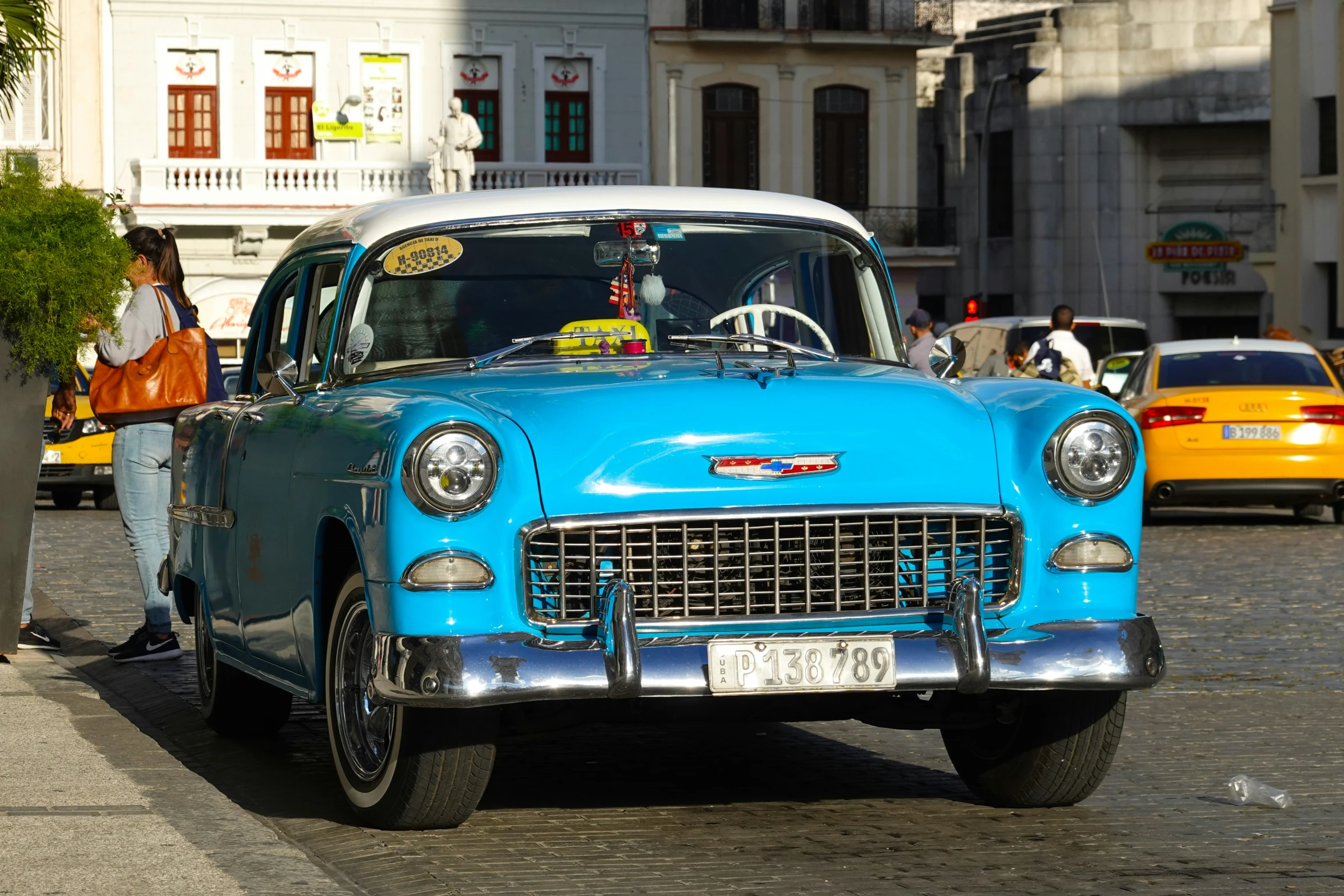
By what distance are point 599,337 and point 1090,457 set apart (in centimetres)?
156

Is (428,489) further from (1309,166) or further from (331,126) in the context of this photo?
(1309,166)

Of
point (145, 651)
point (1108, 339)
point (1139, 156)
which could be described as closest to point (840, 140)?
point (1139, 156)

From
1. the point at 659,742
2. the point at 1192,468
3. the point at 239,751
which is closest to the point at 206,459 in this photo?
the point at 239,751

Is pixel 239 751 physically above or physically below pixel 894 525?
below

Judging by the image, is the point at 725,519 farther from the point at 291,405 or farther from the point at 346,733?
the point at 291,405

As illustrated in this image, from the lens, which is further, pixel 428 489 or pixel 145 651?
pixel 145 651

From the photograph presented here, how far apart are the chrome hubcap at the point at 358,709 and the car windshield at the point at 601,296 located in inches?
40.0

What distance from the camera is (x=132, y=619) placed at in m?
12.2

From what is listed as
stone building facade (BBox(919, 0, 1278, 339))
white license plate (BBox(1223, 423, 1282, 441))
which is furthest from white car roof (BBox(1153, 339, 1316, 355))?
stone building facade (BBox(919, 0, 1278, 339))

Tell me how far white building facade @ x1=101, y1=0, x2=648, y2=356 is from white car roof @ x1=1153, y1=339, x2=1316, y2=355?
23353 mm

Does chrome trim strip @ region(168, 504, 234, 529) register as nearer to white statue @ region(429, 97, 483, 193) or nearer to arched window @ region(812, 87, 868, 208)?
white statue @ region(429, 97, 483, 193)

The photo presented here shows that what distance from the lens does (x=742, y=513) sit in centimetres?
604

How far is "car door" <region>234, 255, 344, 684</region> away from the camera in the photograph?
698 cm

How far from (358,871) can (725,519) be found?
1.28 metres
